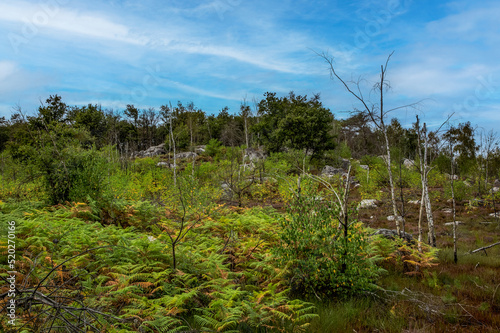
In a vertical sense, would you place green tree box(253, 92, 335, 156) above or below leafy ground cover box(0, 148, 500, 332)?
above

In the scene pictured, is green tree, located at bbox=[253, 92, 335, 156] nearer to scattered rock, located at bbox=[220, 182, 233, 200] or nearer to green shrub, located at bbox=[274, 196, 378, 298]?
scattered rock, located at bbox=[220, 182, 233, 200]

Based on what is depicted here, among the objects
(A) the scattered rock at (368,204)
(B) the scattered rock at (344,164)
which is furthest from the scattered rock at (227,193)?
(B) the scattered rock at (344,164)

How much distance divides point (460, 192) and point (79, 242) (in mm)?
25735

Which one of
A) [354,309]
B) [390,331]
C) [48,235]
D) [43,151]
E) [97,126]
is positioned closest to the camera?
[390,331]

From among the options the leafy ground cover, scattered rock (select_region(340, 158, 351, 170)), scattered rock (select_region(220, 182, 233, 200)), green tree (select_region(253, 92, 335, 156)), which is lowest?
the leafy ground cover

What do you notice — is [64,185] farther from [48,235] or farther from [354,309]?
[354,309]

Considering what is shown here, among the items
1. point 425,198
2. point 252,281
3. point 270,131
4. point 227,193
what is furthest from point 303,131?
point 252,281

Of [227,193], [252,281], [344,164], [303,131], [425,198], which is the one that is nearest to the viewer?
[252,281]

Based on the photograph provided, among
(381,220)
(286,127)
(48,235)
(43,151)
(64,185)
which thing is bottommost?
(381,220)

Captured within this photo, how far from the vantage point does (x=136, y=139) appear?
62.6 metres

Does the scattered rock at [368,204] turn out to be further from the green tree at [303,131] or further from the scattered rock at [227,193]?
the green tree at [303,131]

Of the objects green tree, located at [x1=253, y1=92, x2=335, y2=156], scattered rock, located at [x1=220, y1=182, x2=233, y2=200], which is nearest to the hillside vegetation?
scattered rock, located at [x1=220, y1=182, x2=233, y2=200]

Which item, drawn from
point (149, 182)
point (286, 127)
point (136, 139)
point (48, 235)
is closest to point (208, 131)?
point (136, 139)

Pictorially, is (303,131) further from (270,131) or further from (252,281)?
(252,281)
